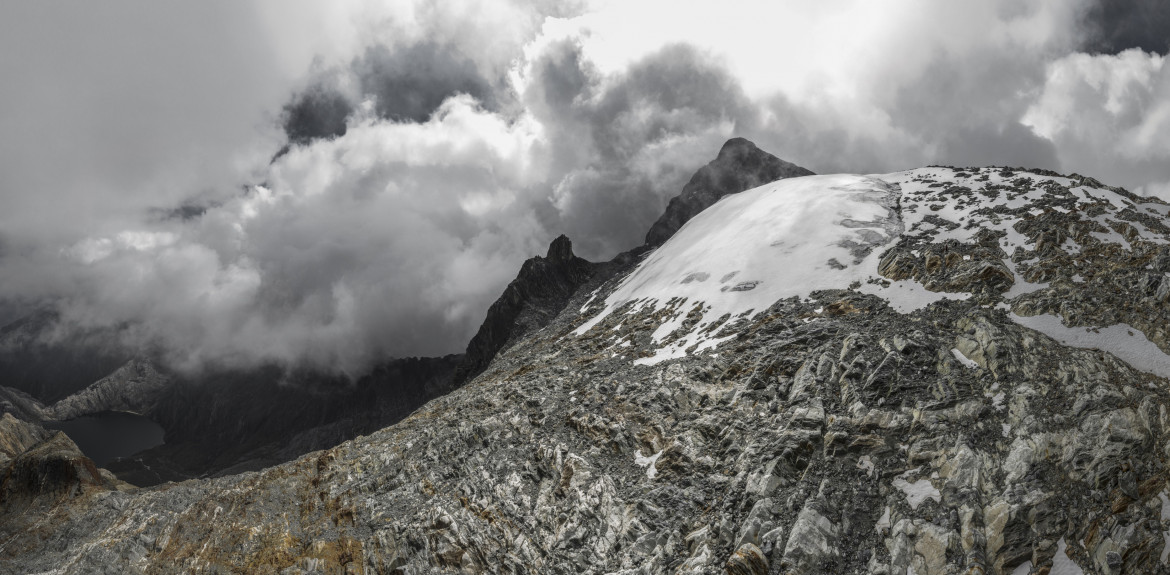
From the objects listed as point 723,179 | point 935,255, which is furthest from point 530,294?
point 935,255

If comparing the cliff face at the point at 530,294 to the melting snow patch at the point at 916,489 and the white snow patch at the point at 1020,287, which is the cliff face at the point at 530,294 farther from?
the melting snow patch at the point at 916,489

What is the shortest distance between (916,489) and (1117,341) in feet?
51.3

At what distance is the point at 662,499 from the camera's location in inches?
1180

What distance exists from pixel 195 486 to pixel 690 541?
1797 inches

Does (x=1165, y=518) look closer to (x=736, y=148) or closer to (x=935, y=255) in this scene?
(x=935, y=255)

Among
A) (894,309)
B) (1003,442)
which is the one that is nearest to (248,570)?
(1003,442)

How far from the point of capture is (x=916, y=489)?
952 inches

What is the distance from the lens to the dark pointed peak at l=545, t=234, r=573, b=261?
14200 centimetres

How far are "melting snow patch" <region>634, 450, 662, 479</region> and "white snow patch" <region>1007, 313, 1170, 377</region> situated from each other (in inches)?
981

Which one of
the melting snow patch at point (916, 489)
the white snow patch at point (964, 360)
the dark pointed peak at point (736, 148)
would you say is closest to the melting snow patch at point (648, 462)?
the melting snow patch at point (916, 489)

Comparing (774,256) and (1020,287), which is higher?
(774,256)

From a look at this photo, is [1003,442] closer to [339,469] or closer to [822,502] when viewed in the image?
[822,502]

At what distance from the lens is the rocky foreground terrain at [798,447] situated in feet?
72.8

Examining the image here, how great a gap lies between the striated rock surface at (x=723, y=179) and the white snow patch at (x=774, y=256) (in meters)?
61.4
